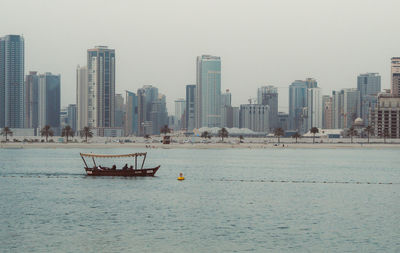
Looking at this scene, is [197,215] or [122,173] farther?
[122,173]

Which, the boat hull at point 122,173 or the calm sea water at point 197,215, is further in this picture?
the boat hull at point 122,173

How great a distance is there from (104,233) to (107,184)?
159 ft

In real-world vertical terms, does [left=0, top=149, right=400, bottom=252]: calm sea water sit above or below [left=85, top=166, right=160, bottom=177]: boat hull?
below

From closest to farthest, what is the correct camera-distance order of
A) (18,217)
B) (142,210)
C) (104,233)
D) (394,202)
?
1. (104,233)
2. (18,217)
3. (142,210)
4. (394,202)

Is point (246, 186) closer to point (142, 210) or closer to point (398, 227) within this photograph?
point (142, 210)

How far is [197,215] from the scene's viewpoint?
235 ft

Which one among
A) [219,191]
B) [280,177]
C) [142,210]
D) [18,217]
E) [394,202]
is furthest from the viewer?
[280,177]

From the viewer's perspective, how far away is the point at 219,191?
9919 cm

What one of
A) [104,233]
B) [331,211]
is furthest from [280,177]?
[104,233]

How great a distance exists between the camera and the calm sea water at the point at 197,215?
55188 mm

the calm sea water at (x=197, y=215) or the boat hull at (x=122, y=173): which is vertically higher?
the boat hull at (x=122, y=173)

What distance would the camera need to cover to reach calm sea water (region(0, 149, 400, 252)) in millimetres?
55188

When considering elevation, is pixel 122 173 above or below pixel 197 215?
above

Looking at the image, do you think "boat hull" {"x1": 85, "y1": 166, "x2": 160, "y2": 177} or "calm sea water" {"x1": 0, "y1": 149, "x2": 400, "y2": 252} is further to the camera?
"boat hull" {"x1": 85, "y1": 166, "x2": 160, "y2": 177}
